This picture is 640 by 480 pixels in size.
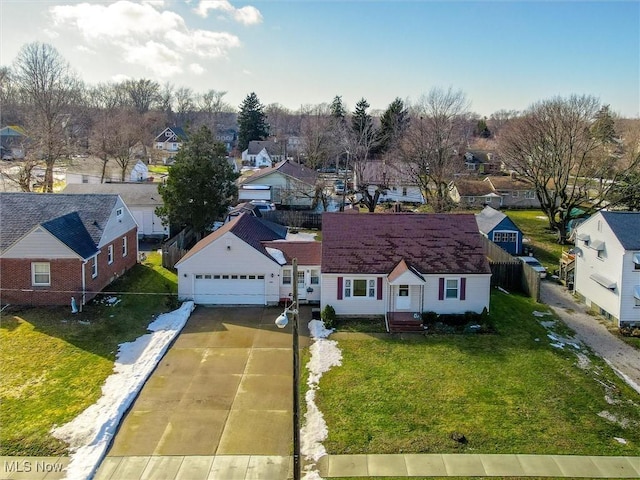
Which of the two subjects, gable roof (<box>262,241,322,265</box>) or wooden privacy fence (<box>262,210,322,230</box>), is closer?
gable roof (<box>262,241,322,265</box>)

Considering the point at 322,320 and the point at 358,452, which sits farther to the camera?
the point at 322,320

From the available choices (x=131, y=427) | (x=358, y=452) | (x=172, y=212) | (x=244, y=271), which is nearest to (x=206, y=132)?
(x=172, y=212)

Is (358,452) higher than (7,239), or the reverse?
(7,239)

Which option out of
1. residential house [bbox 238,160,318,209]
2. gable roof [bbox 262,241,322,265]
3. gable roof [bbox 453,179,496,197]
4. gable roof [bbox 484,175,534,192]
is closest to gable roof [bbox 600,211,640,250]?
gable roof [bbox 262,241,322,265]

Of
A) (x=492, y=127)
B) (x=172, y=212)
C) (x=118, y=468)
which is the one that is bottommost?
(x=118, y=468)

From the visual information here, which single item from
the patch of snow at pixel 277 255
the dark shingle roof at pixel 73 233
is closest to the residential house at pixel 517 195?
the patch of snow at pixel 277 255

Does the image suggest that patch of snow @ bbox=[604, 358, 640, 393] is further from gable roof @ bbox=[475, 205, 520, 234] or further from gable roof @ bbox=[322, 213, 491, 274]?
gable roof @ bbox=[475, 205, 520, 234]

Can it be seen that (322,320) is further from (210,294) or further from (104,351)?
(104,351)

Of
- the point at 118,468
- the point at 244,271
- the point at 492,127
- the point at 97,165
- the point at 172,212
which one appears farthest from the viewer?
the point at 492,127
